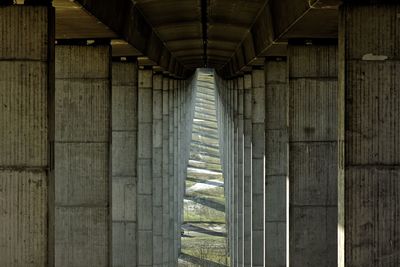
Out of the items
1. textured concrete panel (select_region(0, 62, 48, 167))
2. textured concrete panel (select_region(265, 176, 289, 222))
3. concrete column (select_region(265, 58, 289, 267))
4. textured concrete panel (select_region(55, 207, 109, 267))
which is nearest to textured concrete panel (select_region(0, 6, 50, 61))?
textured concrete panel (select_region(0, 62, 48, 167))

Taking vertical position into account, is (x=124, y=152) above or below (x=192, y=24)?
below

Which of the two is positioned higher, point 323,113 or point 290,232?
point 323,113

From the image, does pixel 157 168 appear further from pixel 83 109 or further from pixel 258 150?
pixel 83 109

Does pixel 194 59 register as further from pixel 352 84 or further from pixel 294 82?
pixel 352 84

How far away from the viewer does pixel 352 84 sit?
11.1 m

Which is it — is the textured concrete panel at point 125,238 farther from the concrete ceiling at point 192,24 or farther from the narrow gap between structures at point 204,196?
the narrow gap between structures at point 204,196

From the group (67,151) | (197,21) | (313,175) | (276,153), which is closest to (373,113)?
(313,175)

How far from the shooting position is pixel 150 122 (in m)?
28.6

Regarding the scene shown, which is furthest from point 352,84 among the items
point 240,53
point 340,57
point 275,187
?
point 240,53

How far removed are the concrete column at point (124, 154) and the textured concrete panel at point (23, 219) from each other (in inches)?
407

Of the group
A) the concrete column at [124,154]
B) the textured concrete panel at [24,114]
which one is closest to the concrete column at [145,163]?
the concrete column at [124,154]

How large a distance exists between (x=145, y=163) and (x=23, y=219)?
1805cm

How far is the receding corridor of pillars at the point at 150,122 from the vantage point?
1070cm

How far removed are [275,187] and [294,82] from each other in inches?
256
